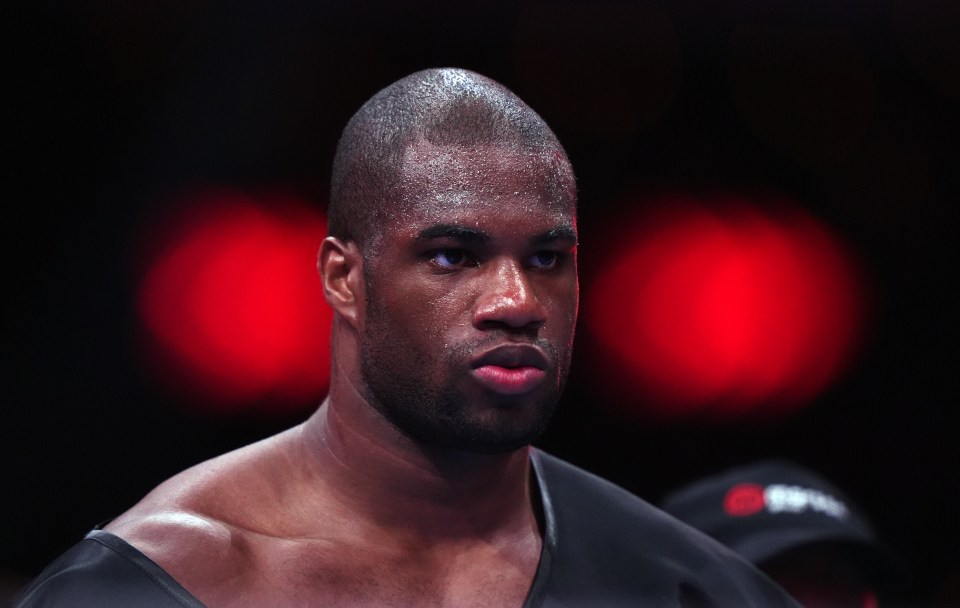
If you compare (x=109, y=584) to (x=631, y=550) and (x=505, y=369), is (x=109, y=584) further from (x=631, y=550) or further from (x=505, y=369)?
(x=631, y=550)

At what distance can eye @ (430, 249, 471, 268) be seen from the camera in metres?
2.16

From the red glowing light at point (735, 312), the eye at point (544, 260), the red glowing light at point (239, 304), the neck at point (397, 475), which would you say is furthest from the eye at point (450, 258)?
the red glowing light at point (735, 312)

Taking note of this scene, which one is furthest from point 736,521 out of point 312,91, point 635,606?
point 312,91

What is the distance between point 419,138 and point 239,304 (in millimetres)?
2553

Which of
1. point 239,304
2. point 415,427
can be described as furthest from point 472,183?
point 239,304

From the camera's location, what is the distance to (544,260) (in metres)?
2.23

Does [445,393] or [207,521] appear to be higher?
[445,393]

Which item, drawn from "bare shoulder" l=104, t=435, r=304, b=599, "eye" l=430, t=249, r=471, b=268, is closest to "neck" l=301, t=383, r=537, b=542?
"bare shoulder" l=104, t=435, r=304, b=599

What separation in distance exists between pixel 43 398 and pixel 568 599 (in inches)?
96.2

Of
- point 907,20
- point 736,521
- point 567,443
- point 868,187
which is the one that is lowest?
point 567,443

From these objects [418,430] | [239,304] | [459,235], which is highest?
[459,235]

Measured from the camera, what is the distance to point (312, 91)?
4.40 meters

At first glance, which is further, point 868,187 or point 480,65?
point 868,187

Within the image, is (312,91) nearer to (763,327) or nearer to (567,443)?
(567,443)
